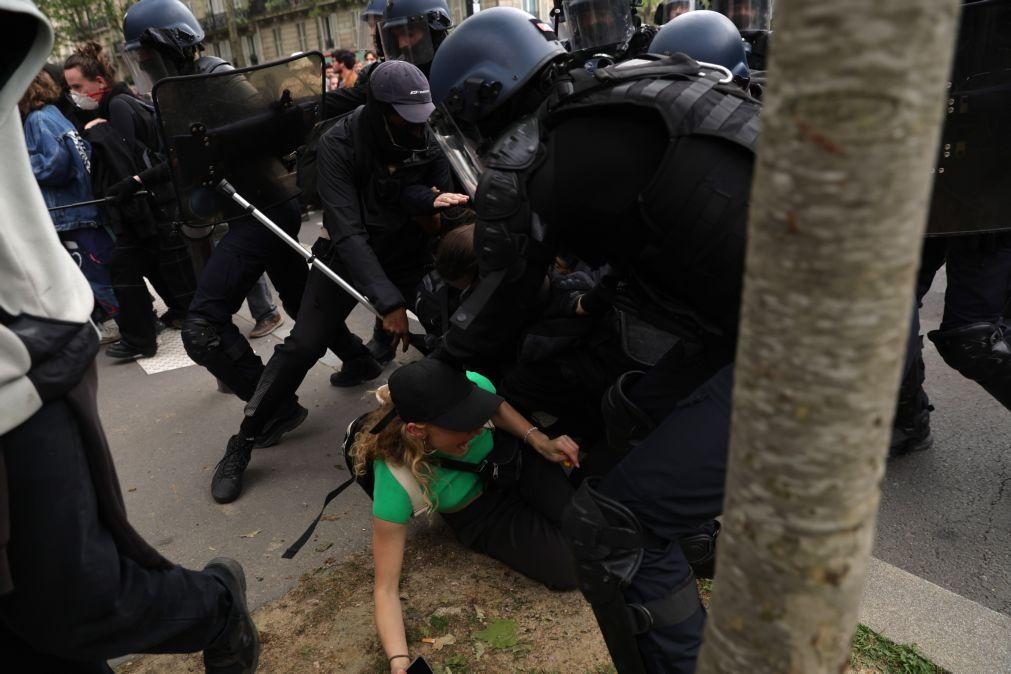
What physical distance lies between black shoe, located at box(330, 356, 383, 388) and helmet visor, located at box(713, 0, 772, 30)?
3.65 m

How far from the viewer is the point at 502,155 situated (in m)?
1.91

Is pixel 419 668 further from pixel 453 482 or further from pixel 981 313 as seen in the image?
pixel 981 313

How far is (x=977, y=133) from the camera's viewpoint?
2822 mm

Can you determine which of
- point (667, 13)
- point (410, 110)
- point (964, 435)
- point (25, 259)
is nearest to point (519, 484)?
point (410, 110)

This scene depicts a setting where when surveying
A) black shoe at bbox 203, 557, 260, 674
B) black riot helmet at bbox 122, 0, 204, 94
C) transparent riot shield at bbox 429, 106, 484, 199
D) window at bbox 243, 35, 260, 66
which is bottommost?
window at bbox 243, 35, 260, 66

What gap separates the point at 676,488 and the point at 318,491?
204 cm

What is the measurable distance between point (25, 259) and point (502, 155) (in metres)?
1.03

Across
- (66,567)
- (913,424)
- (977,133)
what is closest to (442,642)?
(66,567)

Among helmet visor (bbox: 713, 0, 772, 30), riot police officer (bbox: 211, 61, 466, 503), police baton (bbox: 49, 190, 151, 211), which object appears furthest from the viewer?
helmet visor (bbox: 713, 0, 772, 30)

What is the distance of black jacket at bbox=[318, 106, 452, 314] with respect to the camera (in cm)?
328

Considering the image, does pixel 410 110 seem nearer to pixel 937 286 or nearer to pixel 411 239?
pixel 411 239

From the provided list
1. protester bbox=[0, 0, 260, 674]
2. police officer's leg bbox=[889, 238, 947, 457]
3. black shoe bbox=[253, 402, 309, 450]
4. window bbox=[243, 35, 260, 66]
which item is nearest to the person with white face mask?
black shoe bbox=[253, 402, 309, 450]

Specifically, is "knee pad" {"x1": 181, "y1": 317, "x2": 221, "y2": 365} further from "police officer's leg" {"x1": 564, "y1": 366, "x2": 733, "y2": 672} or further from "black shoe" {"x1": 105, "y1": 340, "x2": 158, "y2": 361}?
"police officer's leg" {"x1": 564, "y1": 366, "x2": 733, "y2": 672}

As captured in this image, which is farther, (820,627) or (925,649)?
(925,649)
